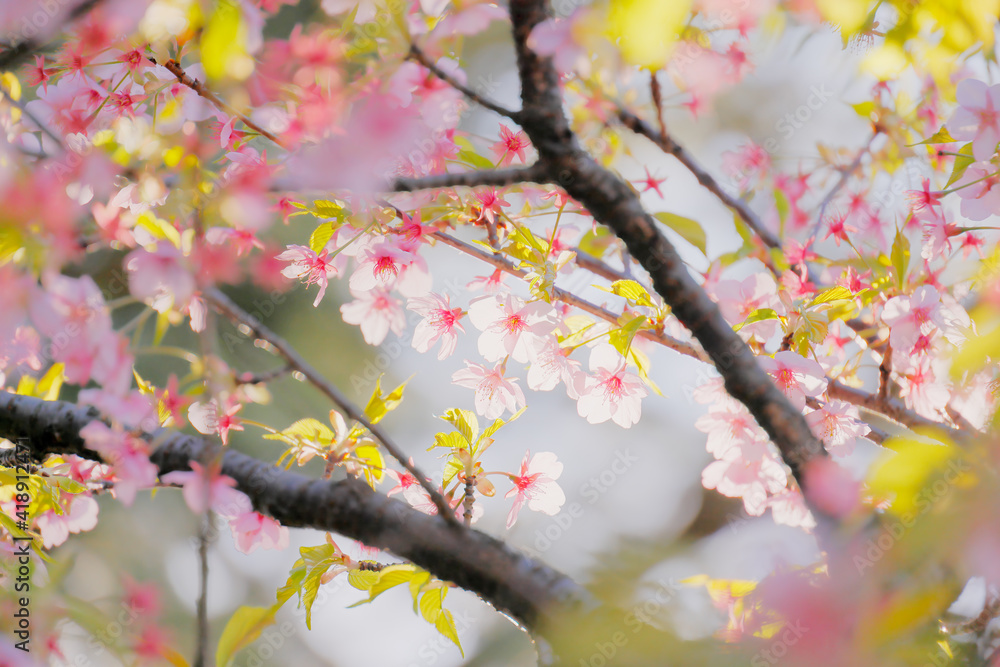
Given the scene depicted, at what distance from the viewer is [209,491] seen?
1.45ft

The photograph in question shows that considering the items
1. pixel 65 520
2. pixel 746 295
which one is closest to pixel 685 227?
pixel 746 295

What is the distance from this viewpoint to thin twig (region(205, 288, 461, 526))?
41 centimetres

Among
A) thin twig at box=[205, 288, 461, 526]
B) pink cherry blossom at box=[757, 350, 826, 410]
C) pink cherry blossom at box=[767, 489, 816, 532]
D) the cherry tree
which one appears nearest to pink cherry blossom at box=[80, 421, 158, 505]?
the cherry tree

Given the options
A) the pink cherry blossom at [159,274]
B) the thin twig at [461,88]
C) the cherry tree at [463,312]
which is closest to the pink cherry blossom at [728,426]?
the cherry tree at [463,312]

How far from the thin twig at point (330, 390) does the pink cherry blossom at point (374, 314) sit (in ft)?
1.04

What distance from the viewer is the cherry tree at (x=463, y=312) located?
0.33 metres

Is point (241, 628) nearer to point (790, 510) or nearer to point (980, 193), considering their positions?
point (790, 510)

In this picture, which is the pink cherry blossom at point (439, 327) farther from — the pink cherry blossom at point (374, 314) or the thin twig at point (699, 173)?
the thin twig at point (699, 173)

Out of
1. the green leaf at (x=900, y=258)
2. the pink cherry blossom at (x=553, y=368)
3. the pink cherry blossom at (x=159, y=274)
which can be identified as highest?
the green leaf at (x=900, y=258)

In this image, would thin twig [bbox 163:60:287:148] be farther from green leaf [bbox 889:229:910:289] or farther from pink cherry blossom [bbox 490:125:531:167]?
green leaf [bbox 889:229:910:289]

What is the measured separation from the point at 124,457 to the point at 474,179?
38cm

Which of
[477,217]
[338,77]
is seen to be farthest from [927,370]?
[338,77]

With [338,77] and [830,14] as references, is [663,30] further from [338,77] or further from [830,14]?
[338,77]

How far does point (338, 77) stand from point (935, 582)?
591 mm
